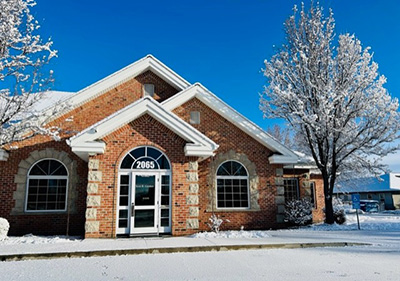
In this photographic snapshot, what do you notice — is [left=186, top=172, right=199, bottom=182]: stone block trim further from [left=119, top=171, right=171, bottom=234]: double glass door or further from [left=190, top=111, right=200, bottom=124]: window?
[left=190, top=111, right=200, bottom=124]: window

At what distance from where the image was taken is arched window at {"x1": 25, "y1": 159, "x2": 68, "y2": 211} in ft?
36.5

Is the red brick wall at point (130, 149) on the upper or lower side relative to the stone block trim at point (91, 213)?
upper

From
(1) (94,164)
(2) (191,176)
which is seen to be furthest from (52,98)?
(2) (191,176)

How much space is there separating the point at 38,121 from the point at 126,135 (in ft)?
12.5

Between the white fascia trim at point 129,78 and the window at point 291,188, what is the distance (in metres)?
7.06

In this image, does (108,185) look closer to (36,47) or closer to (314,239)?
(36,47)

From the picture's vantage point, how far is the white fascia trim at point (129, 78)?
1251 centimetres

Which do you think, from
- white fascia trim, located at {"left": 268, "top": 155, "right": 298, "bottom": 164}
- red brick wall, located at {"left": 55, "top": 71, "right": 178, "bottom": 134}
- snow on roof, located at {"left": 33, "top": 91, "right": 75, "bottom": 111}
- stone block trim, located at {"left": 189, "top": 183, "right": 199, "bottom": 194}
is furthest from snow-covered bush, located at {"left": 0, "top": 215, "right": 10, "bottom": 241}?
white fascia trim, located at {"left": 268, "top": 155, "right": 298, "bottom": 164}

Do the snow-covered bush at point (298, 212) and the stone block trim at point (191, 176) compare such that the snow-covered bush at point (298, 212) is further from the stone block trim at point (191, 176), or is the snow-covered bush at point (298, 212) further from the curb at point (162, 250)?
the stone block trim at point (191, 176)

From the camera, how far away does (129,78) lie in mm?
13594

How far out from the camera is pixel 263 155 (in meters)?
12.7

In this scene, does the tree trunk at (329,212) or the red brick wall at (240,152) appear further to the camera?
the tree trunk at (329,212)

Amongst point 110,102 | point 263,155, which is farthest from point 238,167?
point 110,102

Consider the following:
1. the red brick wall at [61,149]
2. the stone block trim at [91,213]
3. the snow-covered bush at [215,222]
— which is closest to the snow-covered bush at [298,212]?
the snow-covered bush at [215,222]
